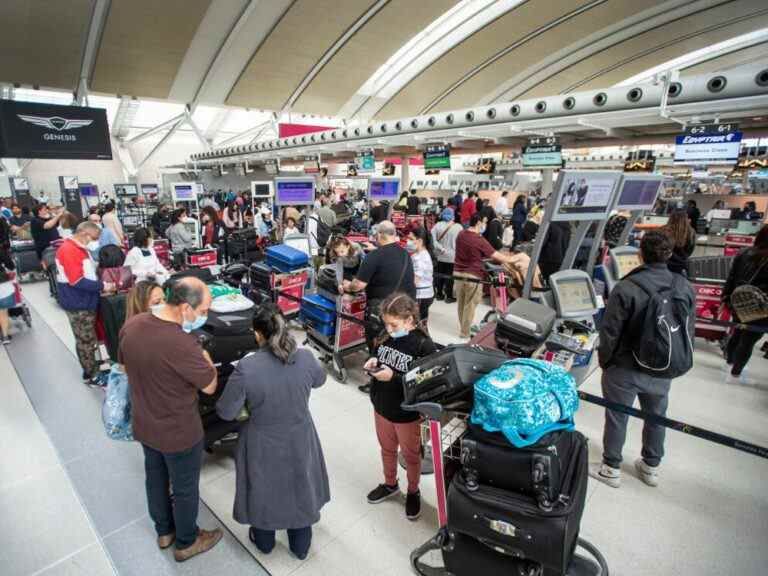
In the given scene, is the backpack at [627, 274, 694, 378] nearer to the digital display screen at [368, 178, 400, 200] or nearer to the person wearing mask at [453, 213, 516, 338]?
the person wearing mask at [453, 213, 516, 338]

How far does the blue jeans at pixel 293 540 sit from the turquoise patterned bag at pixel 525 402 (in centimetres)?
129

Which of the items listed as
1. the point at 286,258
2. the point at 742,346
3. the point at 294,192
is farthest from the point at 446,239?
the point at 742,346

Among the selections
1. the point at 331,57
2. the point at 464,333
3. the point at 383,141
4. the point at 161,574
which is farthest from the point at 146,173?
the point at 161,574

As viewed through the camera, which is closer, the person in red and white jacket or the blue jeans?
the blue jeans

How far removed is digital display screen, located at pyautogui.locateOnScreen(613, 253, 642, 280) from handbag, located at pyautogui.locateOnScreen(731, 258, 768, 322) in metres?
0.93

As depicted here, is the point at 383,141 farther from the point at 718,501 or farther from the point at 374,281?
the point at 718,501

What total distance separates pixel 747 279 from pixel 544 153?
4.65 m

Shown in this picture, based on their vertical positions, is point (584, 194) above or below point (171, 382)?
above

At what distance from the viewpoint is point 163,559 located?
2225 millimetres

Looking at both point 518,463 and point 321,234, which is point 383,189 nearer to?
point 321,234

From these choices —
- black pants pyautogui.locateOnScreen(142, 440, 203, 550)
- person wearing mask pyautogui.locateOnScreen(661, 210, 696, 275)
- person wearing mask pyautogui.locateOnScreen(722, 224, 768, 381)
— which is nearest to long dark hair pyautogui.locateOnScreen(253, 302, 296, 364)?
black pants pyautogui.locateOnScreen(142, 440, 203, 550)

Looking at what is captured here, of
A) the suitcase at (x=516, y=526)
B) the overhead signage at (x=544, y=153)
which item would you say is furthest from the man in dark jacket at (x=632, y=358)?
the overhead signage at (x=544, y=153)

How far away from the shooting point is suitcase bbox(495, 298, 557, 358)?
2.53m

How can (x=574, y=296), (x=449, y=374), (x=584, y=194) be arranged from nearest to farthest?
1. (x=449, y=374)
2. (x=574, y=296)
3. (x=584, y=194)
